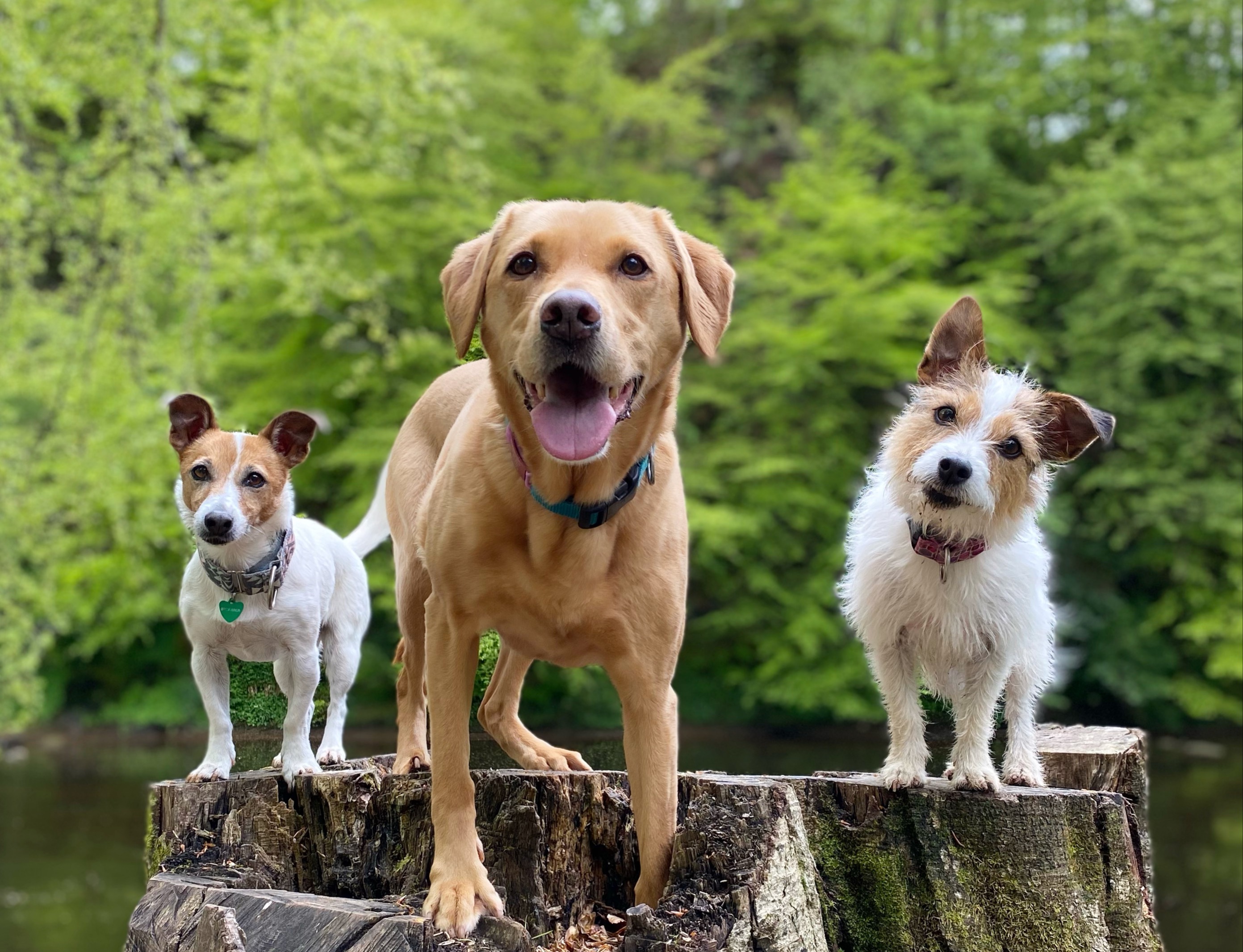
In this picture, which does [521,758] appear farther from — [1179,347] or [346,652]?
[1179,347]

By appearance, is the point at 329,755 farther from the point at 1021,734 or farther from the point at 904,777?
the point at 1021,734

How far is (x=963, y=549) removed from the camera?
3773mm

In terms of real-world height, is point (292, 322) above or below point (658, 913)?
above

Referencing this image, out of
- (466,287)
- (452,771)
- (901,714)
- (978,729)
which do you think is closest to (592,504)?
(466,287)

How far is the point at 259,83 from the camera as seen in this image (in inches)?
570

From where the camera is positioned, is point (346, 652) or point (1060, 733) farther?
point (1060, 733)

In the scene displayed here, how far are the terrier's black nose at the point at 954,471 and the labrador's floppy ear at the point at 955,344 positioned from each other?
47cm

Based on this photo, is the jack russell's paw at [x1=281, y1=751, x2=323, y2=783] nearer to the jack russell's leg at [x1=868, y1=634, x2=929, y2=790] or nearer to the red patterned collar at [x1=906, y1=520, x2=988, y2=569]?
the jack russell's leg at [x1=868, y1=634, x2=929, y2=790]

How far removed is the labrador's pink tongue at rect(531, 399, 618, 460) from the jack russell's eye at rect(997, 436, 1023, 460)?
1.33m

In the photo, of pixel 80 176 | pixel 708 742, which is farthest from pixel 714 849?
pixel 708 742

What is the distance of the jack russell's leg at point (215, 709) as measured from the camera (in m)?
4.11

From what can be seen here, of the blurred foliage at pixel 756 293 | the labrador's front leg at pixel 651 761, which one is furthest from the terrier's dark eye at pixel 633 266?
the blurred foliage at pixel 756 293

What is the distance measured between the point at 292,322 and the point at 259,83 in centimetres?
764

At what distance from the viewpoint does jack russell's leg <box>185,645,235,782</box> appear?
13.5 ft
